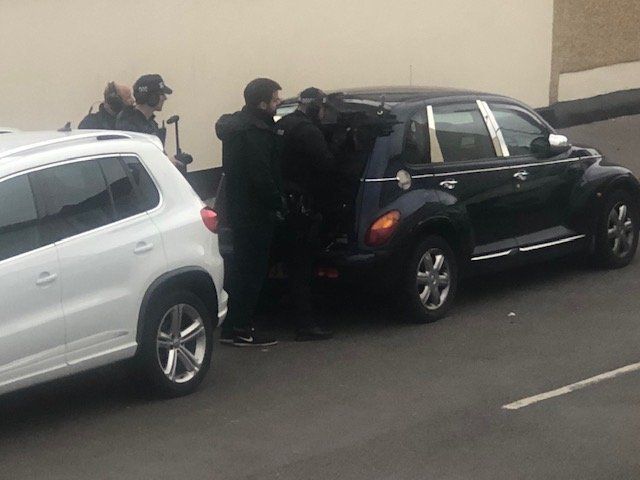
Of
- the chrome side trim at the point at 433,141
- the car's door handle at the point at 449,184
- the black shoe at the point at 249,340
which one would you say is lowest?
the black shoe at the point at 249,340

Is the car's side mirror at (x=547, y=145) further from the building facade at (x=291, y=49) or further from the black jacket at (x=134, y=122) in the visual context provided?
the building facade at (x=291, y=49)

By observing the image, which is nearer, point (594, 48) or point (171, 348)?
point (171, 348)

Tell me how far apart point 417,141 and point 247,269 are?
1.72 metres

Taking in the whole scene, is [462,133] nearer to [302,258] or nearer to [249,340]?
[302,258]

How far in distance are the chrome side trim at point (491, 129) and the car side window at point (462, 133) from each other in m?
0.03

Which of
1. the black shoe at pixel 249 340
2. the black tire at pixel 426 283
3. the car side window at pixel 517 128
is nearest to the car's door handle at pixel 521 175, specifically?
the car side window at pixel 517 128

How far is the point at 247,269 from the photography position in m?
10.3

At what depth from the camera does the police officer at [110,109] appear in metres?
12.0

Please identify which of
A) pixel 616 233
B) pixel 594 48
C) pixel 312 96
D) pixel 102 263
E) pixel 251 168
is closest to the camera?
pixel 102 263

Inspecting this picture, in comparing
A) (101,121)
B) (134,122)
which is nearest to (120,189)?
(134,122)

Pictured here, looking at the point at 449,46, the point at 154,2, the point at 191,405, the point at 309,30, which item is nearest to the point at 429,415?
the point at 191,405

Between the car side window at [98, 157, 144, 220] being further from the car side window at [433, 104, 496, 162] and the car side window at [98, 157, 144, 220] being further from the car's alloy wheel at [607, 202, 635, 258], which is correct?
the car's alloy wheel at [607, 202, 635, 258]

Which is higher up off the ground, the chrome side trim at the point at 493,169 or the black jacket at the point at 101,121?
the black jacket at the point at 101,121

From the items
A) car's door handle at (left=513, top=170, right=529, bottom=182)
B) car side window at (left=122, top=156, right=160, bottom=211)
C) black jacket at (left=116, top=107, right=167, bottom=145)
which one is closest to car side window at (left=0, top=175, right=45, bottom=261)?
car side window at (left=122, top=156, right=160, bottom=211)
